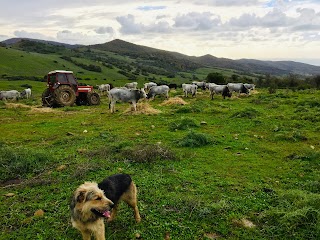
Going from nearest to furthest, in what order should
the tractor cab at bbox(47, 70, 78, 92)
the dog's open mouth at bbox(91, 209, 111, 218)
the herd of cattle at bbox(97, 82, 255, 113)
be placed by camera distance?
the dog's open mouth at bbox(91, 209, 111, 218), the herd of cattle at bbox(97, 82, 255, 113), the tractor cab at bbox(47, 70, 78, 92)

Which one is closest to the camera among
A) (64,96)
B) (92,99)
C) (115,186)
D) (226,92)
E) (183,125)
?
(115,186)

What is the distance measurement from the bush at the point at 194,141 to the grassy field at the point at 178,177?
4 cm

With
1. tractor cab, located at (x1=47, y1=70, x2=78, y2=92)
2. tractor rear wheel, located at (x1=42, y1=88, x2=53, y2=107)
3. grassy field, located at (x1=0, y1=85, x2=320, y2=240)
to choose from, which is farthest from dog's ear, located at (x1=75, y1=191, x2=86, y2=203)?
tractor rear wheel, located at (x1=42, y1=88, x2=53, y2=107)

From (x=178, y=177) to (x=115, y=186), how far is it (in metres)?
2.75

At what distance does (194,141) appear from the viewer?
10672mm

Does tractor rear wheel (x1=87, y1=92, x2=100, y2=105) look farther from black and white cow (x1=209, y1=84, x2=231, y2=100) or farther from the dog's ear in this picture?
the dog's ear

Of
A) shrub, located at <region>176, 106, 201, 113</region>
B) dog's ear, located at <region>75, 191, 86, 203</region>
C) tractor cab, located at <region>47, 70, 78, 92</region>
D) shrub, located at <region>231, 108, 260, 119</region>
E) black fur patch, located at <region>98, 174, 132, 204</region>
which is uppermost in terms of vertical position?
dog's ear, located at <region>75, 191, 86, 203</region>

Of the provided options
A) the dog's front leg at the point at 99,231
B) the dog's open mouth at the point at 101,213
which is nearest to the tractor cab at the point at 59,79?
the dog's front leg at the point at 99,231

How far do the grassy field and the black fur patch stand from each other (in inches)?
27.9

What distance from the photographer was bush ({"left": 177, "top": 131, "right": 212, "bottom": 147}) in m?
10.6

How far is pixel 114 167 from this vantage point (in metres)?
8.27

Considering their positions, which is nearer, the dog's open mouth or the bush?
the dog's open mouth

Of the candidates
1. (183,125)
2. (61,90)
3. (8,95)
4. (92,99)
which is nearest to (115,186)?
(183,125)

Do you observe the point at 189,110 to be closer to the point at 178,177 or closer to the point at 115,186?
the point at 178,177
